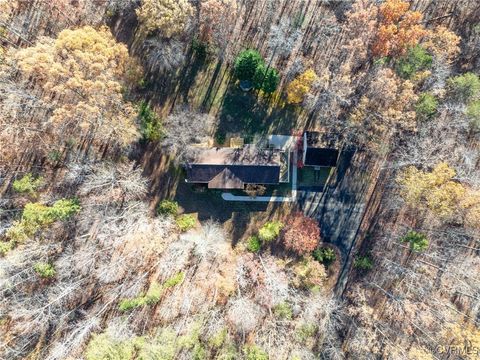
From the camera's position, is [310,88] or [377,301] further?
[377,301]

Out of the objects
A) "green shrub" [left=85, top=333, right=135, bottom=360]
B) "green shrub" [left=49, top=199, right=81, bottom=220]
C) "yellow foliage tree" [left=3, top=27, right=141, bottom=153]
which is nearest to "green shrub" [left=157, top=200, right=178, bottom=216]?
"yellow foliage tree" [left=3, top=27, right=141, bottom=153]

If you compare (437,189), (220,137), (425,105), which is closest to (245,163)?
(220,137)

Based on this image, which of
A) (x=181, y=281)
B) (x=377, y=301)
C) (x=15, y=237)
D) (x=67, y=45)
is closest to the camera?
(x=67, y=45)

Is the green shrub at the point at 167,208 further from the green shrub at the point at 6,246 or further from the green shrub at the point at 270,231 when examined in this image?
the green shrub at the point at 6,246

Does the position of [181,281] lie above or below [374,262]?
below

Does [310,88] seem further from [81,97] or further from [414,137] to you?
[81,97]

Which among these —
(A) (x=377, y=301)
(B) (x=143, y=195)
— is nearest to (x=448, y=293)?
(A) (x=377, y=301)
